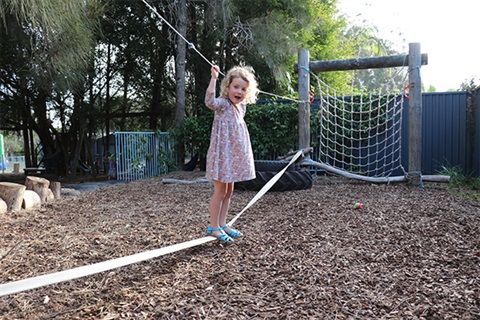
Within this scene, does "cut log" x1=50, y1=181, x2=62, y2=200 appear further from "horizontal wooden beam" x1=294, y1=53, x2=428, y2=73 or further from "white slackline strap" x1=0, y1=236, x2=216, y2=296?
"horizontal wooden beam" x1=294, y1=53, x2=428, y2=73

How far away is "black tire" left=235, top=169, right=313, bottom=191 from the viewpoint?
14.9 feet

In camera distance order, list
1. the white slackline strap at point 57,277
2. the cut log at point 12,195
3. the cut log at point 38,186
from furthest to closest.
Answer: the cut log at point 38,186, the cut log at point 12,195, the white slackline strap at point 57,277

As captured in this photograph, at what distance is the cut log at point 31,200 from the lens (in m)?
3.79

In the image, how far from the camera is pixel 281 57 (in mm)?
7664

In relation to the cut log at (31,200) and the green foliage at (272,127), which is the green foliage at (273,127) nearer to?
the green foliage at (272,127)

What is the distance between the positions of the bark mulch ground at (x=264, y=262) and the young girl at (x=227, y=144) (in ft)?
0.90

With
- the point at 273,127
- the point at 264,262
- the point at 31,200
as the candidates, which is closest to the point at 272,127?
the point at 273,127

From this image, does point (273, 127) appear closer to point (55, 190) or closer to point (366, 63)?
point (366, 63)

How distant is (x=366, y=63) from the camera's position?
518 cm

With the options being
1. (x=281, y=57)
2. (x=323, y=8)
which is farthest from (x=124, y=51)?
(x=323, y=8)

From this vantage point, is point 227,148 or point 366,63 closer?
point 227,148

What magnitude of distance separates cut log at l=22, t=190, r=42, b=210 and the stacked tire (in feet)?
7.33

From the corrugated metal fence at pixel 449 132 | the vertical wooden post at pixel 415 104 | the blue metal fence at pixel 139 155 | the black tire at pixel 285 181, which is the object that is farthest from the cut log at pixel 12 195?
the corrugated metal fence at pixel 449 132

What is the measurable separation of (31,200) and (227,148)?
8.51 ft
